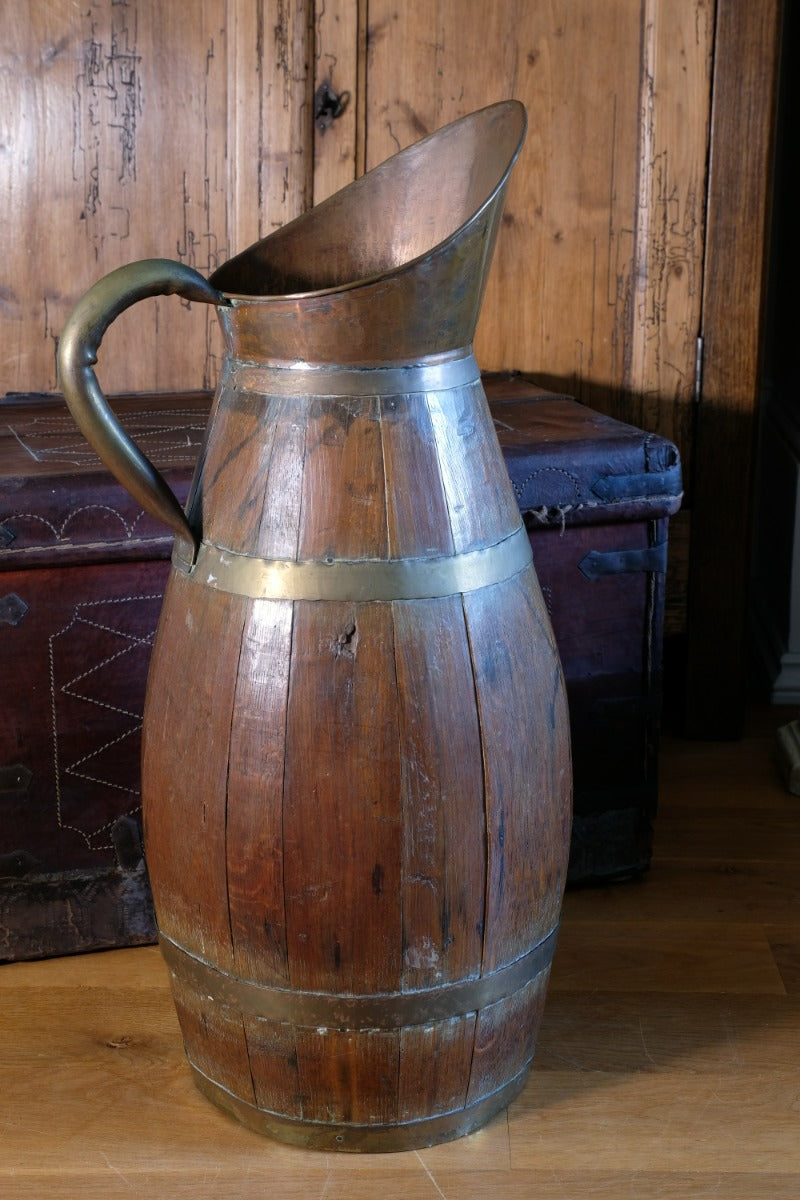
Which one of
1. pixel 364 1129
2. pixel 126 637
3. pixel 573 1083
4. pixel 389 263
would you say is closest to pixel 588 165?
pixel 389 263

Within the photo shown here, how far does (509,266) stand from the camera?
7.63ft

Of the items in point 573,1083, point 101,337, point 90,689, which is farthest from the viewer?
point 90,689

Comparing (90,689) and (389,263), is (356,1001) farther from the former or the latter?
(389,263)

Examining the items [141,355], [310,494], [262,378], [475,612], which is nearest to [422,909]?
[475,612]

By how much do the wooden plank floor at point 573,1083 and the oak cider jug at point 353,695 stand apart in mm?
89

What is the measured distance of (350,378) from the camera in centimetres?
131

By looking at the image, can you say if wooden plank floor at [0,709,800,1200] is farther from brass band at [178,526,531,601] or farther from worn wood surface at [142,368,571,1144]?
brass band at [178,526,531,601]

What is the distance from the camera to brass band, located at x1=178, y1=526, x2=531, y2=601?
1314mm

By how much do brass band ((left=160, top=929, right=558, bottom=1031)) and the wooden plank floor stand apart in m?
0.18

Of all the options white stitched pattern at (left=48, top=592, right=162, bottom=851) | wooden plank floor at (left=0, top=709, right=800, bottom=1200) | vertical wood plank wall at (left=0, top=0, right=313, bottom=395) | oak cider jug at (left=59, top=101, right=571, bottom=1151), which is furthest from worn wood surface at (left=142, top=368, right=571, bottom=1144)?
vertical wood plank wall at (left=0, top=0, right=313, bottom=395)

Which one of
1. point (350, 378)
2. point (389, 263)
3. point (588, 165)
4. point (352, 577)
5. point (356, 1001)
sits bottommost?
point (356, 1001)

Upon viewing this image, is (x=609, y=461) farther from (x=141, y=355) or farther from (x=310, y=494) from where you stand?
(x=141, y=355)

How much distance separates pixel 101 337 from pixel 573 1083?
0.95m

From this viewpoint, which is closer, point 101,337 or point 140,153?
point 101,337
